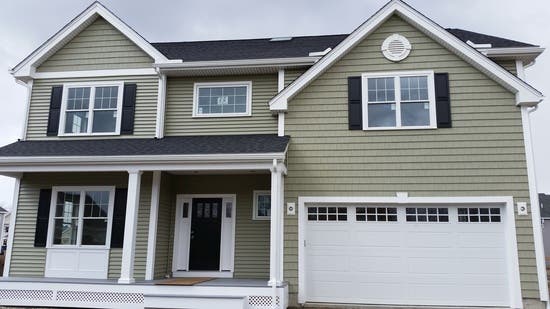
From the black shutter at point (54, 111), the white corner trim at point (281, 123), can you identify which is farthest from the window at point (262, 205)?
the black shutter at point (54, 111)

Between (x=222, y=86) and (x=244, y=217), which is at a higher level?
(x=222, y=86)

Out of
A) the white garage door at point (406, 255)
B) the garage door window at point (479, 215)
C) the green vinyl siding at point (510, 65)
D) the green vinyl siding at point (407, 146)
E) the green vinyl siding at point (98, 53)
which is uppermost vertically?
the green vinyl siding at point (98, 53)

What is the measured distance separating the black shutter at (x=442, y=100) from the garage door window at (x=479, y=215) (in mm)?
1864

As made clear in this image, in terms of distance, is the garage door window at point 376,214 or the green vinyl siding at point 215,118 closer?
the garage door window at point 376,214

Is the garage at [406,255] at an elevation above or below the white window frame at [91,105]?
below

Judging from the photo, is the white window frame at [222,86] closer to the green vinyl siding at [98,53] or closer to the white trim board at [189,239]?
the green vinyl siding at [98,53]

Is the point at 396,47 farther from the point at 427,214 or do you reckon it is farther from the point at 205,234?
the point at 205,234

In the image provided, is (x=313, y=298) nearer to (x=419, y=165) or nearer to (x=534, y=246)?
(x=419, y=165)

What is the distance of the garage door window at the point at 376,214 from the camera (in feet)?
32.6

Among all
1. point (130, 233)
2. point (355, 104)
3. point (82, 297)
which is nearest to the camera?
point (82, 297)

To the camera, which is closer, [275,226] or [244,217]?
[275,226]

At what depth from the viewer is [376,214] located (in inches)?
392

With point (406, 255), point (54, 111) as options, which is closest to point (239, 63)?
point (54, 111)

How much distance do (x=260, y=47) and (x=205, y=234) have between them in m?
5.49
